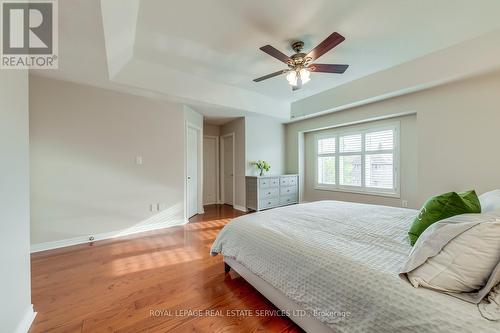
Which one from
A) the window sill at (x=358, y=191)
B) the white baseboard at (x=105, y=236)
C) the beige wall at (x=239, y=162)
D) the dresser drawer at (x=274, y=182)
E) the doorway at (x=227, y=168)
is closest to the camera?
the white baseboard at (x=105, y=236)

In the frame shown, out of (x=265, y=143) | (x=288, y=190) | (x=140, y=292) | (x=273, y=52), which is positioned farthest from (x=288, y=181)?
(x=140, y=292)

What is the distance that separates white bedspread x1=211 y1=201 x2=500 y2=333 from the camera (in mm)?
818

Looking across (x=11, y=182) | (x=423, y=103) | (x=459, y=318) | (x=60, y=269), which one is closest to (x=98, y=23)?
(x=11, y=182)

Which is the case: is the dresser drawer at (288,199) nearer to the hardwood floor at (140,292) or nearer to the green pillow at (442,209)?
the hardwood floor at (140,292)

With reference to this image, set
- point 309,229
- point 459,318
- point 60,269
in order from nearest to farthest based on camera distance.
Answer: point 459,318
point 309,229
point 60,269

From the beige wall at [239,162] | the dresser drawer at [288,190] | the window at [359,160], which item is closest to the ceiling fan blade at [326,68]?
the window at [359,160]

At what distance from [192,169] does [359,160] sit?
3.66 m

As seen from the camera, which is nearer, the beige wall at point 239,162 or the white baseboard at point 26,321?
the white baseboard at point 26,321

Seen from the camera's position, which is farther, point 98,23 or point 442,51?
point 442,51

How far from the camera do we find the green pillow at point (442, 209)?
1.24 meters

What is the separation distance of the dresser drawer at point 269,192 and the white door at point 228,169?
1063 millimetres

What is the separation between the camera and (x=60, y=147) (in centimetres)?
281

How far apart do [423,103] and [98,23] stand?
174 inches

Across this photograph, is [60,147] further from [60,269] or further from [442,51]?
[442,51]
